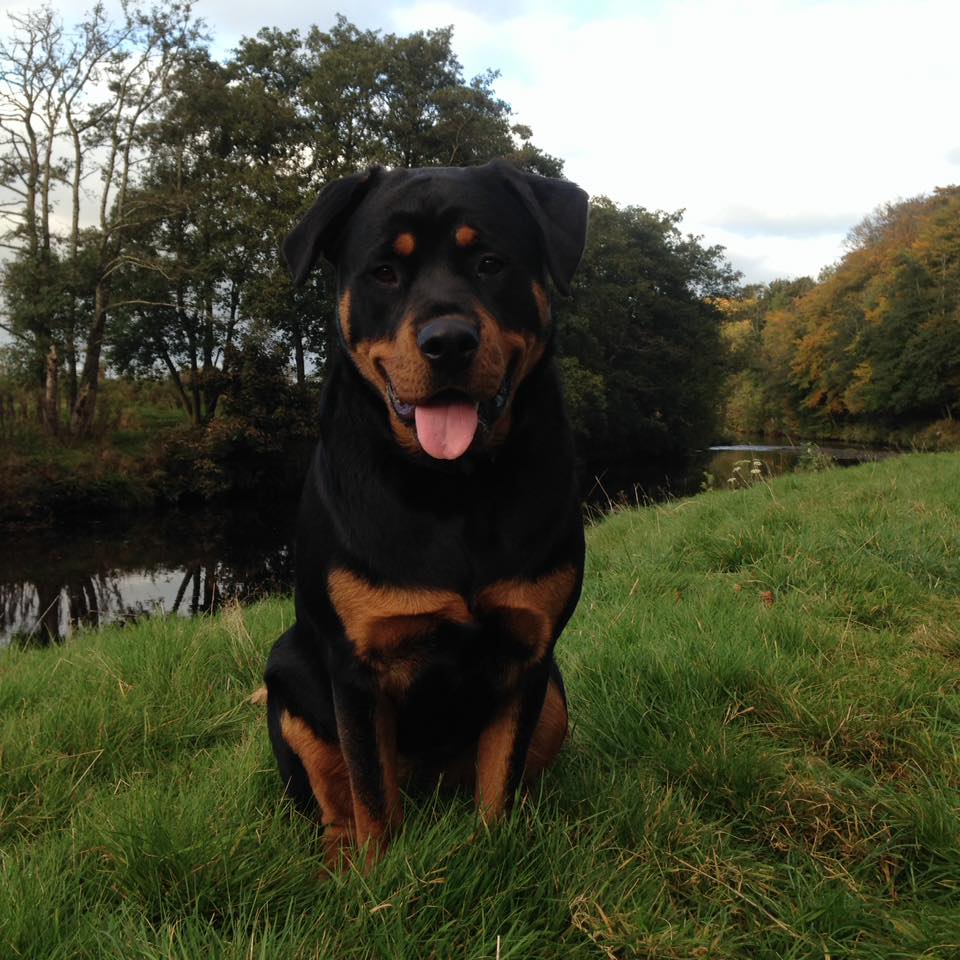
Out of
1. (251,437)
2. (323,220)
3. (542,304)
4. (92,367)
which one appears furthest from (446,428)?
(92,367)

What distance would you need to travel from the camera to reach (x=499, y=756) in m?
2.25

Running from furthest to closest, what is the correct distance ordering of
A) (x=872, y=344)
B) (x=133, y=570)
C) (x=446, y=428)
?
(x=872, y=344)
(x=133, y=570)
(x=446, y=428)

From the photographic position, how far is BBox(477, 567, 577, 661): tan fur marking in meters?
2.08

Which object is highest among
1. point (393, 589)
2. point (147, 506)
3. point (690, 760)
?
point (393, 589)

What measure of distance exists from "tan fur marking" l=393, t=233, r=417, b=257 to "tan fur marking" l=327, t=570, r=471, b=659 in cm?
95

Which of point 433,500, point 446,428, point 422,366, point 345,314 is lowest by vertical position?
point 433,500

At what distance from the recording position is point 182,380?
1160 inches

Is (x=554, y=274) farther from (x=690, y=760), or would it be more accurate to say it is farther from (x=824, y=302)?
(x=824, y=302)

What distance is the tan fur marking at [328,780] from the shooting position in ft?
7.70

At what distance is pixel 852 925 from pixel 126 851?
5.83ft

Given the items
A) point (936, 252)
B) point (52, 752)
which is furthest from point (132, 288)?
point (936, 252)

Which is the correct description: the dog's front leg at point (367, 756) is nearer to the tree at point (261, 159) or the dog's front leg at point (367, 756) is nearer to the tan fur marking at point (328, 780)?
the tan fur marking at point (328, 780)

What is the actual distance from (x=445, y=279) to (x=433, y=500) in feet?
2.11

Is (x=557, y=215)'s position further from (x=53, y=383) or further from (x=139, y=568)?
(x=53, y=383)
